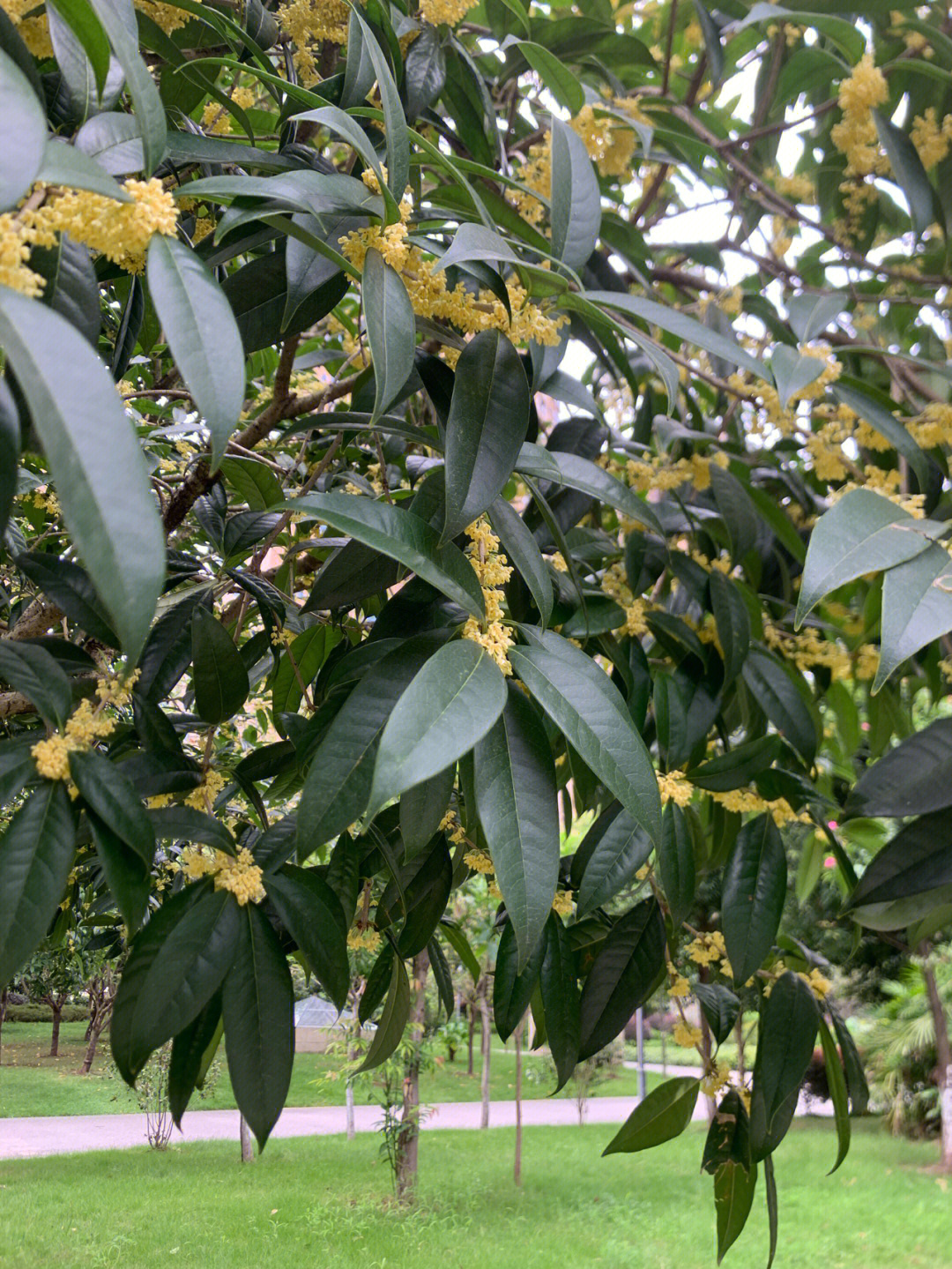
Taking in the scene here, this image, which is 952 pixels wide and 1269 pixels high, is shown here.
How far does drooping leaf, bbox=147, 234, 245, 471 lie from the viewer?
0.31 m

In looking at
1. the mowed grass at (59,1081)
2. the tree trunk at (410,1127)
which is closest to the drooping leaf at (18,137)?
the mowed grass at (59,1081)

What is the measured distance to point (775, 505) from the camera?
0.95 meters

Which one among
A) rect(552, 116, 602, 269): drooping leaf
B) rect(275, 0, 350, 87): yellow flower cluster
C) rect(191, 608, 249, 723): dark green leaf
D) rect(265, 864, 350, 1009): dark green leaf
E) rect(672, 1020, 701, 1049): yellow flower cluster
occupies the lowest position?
rect(672, 1020, 701, 1049): yellow flower cluster

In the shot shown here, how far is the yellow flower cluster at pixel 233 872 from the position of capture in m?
0.48

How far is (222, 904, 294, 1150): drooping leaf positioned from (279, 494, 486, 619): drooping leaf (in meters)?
0.20

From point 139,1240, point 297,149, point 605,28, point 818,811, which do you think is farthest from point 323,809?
point 139,1240

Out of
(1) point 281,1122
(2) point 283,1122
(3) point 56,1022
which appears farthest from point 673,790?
(1) point 281,1122

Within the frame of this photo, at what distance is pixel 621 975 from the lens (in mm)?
675

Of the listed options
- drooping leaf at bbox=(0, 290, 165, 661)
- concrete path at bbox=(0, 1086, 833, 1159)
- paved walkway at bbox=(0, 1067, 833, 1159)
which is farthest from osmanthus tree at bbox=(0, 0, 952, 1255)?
concrete path at bbox=(0, 1086, 833, 1159)

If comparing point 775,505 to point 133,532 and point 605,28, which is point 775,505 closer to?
point 605,28

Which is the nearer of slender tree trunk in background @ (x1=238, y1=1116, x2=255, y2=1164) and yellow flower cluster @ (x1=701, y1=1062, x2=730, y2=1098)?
yellow flower cluster @ (x1=701, y1=1062, x2=730, y2=1098)

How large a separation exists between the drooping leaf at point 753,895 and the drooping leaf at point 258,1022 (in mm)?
319

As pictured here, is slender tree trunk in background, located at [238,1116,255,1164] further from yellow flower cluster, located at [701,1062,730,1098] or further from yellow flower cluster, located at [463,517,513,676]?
yellow flower cluster, located at [463,517,513,676]

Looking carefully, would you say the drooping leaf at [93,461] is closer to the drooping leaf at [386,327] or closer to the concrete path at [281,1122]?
the drooping leaf at [386,327]
